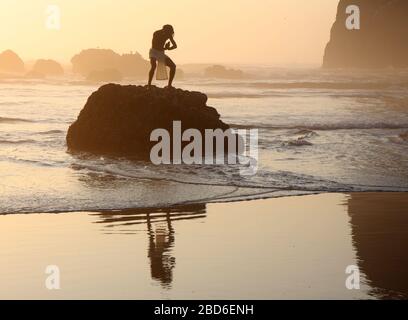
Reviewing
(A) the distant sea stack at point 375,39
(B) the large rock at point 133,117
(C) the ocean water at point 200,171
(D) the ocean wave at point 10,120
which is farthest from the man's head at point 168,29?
(A) the distant sea stack at point 375,39

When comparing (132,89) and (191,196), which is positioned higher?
(132,89)

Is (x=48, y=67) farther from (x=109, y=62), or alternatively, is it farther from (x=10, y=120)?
(x=10, y=120)

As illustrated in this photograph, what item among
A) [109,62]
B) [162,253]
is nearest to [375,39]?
[109,62]

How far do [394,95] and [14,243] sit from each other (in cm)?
4533

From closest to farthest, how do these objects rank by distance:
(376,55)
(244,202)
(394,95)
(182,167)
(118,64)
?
1. (244,202)
2. (182,167)
3. (394,95)
4. (118,64)
5. (376,55)

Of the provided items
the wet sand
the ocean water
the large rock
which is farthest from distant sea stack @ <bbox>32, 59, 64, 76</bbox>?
the wet sand

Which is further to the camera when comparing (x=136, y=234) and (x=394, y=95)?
(x=394, y=95)

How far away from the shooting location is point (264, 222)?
35.7 feet

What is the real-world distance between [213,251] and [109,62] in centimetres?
10140

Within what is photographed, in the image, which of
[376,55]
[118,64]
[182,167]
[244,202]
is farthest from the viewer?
[376,55]

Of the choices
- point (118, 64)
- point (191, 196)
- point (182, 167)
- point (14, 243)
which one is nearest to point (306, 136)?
point (182, 167)

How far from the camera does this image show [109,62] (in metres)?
108

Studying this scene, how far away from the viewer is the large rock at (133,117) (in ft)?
63.9
